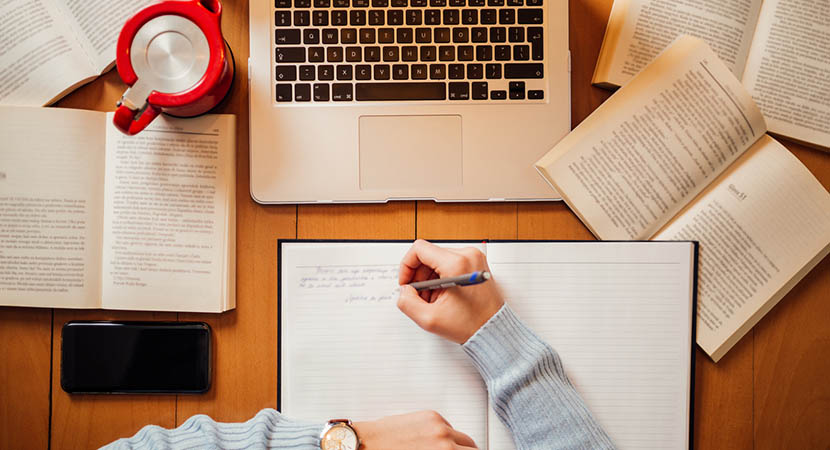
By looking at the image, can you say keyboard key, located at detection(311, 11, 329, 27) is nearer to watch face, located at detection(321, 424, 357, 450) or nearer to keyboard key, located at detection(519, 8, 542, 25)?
keyboard key, located at detection(519, 8, 542, 25)

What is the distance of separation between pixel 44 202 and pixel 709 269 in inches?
36.1

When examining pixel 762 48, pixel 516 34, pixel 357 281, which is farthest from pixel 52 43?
pixel 762 48

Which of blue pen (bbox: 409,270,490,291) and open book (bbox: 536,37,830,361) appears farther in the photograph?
open book (bbox: 536,37,830,361)

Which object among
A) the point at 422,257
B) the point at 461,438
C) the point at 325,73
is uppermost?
the point at 325,73

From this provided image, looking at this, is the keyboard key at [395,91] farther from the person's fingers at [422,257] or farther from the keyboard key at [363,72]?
the person's fingers at [422,257]

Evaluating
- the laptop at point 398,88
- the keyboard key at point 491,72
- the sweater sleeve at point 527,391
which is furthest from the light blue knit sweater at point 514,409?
the keyboard key at point 491,72

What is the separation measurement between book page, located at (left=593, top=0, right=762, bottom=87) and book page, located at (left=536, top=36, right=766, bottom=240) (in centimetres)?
2

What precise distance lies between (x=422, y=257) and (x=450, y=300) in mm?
64

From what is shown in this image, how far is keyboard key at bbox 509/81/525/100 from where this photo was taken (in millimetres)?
655

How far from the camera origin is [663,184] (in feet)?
2.20

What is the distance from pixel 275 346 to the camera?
2.25ft

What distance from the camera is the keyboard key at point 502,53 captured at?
2.15 ft

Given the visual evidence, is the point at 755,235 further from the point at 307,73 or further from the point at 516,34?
the point at 307,73

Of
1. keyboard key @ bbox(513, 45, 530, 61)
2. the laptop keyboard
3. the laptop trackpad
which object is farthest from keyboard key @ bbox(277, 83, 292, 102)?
keyboard key @ bbox(513, 45, 530, 61)
